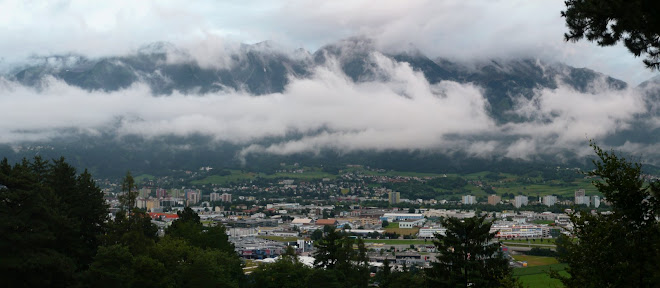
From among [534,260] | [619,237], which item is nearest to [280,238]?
[534,260]

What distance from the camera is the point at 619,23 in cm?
1123

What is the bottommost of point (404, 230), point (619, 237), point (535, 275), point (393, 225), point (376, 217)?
point (404, 230)

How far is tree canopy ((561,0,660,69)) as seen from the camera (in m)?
10.4

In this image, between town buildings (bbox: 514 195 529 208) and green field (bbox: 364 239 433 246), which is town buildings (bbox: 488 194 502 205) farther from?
green field (bbox: 364 239 433 246)

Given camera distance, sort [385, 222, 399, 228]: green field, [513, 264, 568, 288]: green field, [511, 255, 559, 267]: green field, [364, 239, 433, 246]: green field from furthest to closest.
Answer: [385, 222, 399, 228]: green field
[364, 239, 433, 246]: green field
[511, 255, 559, 267]: green field
[513, 264, 568, 288]: green field

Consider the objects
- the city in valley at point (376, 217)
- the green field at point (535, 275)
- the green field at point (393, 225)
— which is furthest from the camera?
the green field at point (393, 225)

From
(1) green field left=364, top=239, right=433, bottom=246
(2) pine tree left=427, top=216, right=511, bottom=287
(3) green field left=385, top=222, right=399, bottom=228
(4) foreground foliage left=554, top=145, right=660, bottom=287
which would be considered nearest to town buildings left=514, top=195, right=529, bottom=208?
(3) green field left=385, top=222, right=399, bottom=228

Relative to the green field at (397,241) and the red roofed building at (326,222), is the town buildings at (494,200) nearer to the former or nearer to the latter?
the red roofed building at (326,222)

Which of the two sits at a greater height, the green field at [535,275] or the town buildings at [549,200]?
the town buildings at [549,200]

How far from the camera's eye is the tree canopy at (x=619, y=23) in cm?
1041

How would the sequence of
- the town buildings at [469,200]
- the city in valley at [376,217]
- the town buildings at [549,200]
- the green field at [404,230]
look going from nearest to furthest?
the city in valley at [376,217]
the green field at [404,230]
the town buildings at [549,200]
the town buildings at [469,200]

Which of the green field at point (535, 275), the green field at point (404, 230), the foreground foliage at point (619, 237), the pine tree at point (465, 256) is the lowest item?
the green field at point (404, 230)

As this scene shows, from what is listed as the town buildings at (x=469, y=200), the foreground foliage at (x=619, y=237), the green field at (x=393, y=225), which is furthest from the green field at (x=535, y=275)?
the town buildings at (x=469, y=200)

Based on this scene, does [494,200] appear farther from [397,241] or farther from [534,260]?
[534,260]
